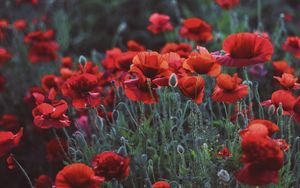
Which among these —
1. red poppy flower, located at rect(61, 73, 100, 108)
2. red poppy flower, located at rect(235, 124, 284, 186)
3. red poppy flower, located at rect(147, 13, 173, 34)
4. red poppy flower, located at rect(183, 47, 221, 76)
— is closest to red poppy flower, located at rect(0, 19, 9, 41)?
red poppy flower, located at rect(147, 13, 173, 34)

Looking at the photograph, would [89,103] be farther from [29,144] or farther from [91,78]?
[29,144]

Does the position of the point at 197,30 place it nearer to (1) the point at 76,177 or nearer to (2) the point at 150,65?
(2) the point at 150,65

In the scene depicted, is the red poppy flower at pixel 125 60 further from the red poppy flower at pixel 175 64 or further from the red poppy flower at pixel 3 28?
the red poppy flower at pixel 3 28

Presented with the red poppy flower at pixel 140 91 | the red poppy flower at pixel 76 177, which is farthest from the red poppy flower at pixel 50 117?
the red poppy flower at pixel 76 177

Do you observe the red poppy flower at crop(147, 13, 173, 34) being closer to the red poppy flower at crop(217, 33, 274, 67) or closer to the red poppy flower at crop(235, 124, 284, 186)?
the red poppy flower at crop(217, 33, 274, 67)

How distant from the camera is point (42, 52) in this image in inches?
138

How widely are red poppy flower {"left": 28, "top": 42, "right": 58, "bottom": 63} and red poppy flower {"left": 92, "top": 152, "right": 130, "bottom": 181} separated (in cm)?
183

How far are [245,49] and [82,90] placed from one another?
26.9 inches

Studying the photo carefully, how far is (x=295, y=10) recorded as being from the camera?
5125 mm

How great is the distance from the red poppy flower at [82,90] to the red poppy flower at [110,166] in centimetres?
46

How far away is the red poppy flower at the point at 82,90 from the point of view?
2.21m

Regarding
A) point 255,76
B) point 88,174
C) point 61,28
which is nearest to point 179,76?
point 88,174

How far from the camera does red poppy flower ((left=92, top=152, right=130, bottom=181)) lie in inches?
69.7

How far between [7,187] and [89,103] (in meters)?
1.12
